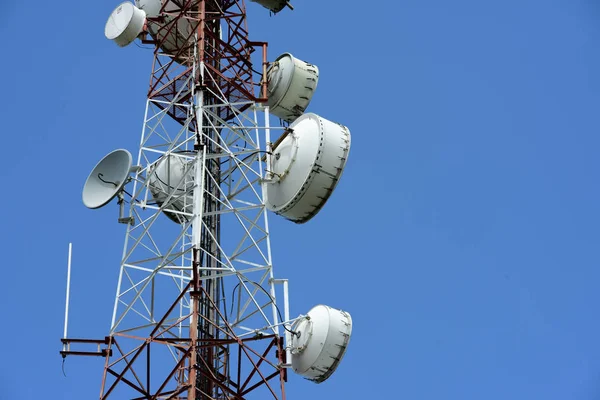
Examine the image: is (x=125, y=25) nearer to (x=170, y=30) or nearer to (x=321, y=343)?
(x=170, y=30)

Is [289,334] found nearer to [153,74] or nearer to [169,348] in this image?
[169,348]

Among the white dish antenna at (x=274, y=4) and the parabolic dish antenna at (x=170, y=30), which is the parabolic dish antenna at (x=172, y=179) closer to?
the parabolic dish antenna at (x=170, y=30)

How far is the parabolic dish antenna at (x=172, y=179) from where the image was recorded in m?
41.5

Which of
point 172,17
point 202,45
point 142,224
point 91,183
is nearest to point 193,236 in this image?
point 142,224

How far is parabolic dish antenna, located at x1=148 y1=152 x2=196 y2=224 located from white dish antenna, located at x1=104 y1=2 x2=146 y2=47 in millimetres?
5916

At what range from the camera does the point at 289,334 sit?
3950 centimetres

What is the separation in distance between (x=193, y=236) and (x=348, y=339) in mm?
6833

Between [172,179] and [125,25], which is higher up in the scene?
[125,25]

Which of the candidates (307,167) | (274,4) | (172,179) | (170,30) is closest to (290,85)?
(274,4)

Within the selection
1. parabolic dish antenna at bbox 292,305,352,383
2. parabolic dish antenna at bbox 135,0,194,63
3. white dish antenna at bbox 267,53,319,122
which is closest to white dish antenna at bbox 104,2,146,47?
parabolic dish antenna at bbox 135,0,194,63

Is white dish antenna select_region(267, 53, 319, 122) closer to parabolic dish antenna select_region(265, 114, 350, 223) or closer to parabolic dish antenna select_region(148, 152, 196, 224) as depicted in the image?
parabolic dish antenna select_region(265, 114, 350, 223)

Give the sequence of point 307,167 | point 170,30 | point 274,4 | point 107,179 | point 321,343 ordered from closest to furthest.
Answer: point 321,343
point 307,167
point 107,179
point 170,30
point 274,4

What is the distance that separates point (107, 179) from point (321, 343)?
417 inches

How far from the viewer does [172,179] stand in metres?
42.2
